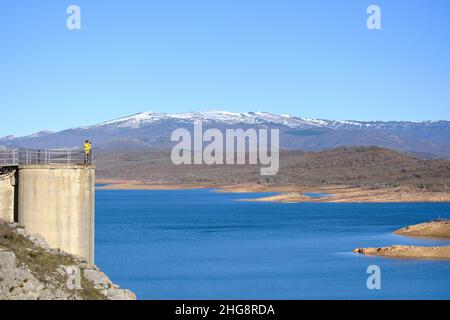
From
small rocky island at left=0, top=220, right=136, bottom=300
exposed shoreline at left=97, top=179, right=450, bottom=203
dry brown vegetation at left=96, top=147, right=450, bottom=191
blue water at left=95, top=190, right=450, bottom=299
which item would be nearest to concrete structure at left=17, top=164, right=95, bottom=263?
small rocky island at left=0, top=220, right=136, bottom=300

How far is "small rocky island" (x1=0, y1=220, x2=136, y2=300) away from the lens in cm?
2117

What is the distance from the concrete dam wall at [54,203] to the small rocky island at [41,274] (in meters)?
0.96

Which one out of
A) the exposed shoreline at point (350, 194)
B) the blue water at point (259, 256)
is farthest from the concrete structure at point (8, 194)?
the exposed shoreline at point (350, 194)

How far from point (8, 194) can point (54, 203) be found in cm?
154

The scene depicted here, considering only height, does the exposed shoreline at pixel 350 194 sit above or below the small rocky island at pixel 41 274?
below

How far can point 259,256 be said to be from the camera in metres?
50.9

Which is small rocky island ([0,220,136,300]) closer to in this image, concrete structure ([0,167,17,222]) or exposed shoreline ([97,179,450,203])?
concrete structure ([0,167,17,222])

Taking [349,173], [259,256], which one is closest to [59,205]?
[259,256]

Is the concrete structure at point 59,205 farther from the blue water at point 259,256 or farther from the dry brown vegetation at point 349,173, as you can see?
the dry brown vegetation at point 349,173

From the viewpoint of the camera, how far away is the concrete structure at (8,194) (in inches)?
1112

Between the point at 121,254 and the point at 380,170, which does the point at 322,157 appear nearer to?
the point at 380,170

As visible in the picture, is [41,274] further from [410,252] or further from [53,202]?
[410,252]

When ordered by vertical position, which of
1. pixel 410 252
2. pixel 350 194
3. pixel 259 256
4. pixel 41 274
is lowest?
pixel 259 256
